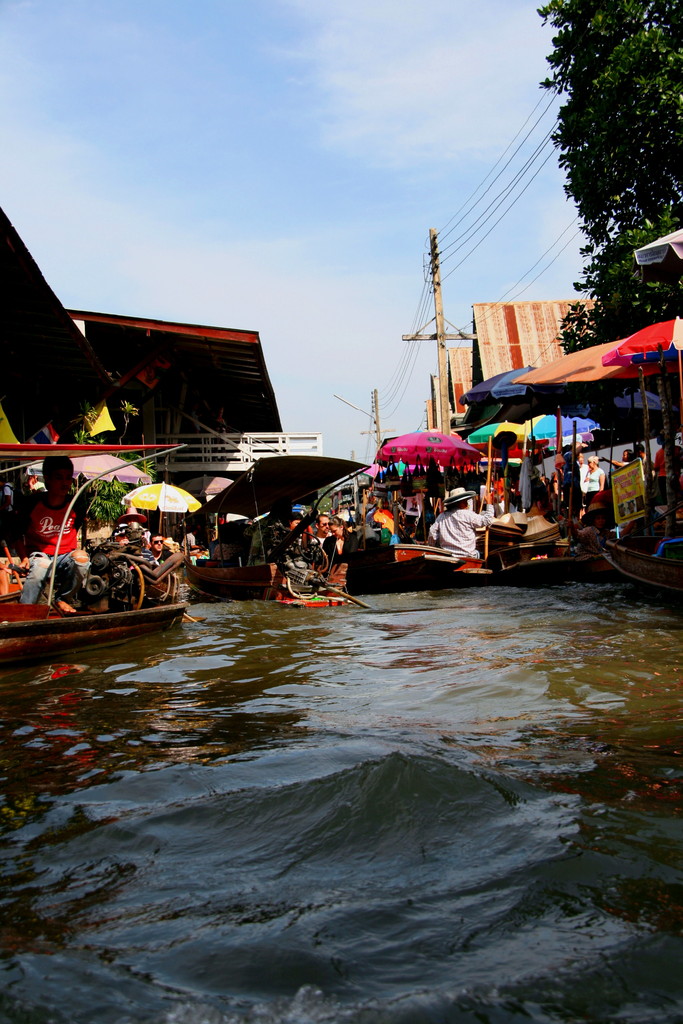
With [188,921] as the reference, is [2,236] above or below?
above

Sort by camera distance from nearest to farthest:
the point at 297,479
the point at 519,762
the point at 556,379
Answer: the point at 519,762 < the point at 556,379 < the point at 297,479

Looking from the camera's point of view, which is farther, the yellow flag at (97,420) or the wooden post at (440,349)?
the wooden post at (440,349)

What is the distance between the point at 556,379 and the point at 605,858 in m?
7.68

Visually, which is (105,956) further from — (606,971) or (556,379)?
(556,379)

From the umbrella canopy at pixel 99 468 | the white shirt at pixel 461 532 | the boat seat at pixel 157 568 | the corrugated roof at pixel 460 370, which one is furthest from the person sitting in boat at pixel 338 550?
the corrugated roof at pixel 460 370

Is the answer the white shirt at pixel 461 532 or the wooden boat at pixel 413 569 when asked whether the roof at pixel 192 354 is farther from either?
the white shirt at pixel 461 532

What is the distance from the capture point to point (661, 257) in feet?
25.4

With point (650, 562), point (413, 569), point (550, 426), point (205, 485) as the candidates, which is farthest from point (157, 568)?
point (205, 485)

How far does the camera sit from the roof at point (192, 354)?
54.2 ft

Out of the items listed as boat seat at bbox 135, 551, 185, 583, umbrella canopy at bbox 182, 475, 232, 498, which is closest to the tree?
boat seat at bbox 135, 551, 185, 583

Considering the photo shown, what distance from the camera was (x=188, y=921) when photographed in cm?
241

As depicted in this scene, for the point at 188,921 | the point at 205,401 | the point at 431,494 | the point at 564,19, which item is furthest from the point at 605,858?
the point at 205,401

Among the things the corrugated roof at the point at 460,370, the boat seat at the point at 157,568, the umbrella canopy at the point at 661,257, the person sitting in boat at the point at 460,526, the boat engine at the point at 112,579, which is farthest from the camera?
the corrugated roof at the point at 460,370

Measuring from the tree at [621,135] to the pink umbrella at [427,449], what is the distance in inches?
169
